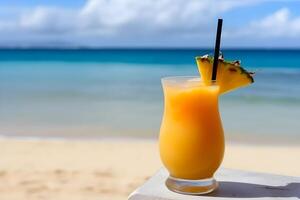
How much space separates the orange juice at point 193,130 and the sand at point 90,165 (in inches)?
71.1

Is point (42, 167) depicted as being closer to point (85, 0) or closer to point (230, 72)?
point (230, 72)

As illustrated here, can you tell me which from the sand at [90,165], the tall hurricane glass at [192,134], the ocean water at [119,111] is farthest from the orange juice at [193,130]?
the ocean water at [119,111]

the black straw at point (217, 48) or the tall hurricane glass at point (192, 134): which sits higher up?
the black straw at point (217, 48)

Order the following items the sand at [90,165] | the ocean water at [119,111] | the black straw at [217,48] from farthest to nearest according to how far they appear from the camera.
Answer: the ocean water at [119,111]
the sand at [90,165]
the black straw at [217,48]

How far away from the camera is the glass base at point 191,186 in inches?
50.8

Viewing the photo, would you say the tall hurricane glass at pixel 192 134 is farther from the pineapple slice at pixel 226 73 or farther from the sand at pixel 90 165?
the sand at pixel 90 165

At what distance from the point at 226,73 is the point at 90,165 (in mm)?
2764

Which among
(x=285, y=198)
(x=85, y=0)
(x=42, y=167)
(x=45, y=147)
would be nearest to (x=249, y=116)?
(x=45, y=147)

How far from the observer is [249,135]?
535 cm

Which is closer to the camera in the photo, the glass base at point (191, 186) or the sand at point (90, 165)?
the glass base at point (191, 186)

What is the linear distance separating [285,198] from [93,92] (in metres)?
8.51

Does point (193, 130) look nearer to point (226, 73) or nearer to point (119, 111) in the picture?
point (226, 73)

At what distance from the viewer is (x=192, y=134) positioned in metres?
1.26

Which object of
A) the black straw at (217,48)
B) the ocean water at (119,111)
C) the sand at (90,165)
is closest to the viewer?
the black straw at (217,48)
